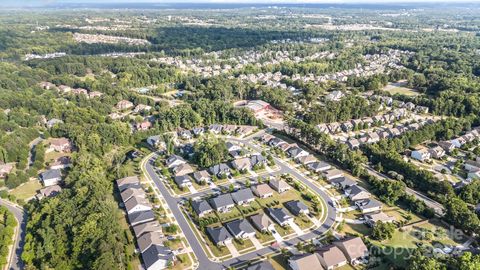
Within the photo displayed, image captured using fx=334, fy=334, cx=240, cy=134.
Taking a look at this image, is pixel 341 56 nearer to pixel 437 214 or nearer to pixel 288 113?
pixel 288 113

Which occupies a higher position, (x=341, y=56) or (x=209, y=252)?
(x=341, y=56)

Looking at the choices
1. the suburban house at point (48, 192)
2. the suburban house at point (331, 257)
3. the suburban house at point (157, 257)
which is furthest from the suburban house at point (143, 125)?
the suburban house at point (331, 257)

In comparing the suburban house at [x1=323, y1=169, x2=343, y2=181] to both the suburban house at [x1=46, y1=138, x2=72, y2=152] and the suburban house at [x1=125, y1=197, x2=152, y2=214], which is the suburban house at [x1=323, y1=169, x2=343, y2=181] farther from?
the suburban house at [x1=46, y1=138, x2=72, y2=152]

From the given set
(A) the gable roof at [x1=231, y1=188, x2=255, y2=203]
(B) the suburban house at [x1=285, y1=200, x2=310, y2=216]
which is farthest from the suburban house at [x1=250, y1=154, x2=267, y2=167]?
(B) the suburban house at [x1=285, y1=200, x2=310, y2=216]

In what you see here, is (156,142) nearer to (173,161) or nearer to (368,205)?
(173,161)

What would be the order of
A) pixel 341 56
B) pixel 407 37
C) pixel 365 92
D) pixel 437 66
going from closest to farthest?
pixel 365 92, pixel 437 66, pixel 341 56, pixel 407 37

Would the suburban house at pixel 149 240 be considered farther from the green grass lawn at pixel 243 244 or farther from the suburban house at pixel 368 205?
the suburban house at pixel 368 205

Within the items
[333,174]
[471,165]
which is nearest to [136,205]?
[333,174]

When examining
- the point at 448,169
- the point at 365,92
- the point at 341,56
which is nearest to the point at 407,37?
the point at 341,56
